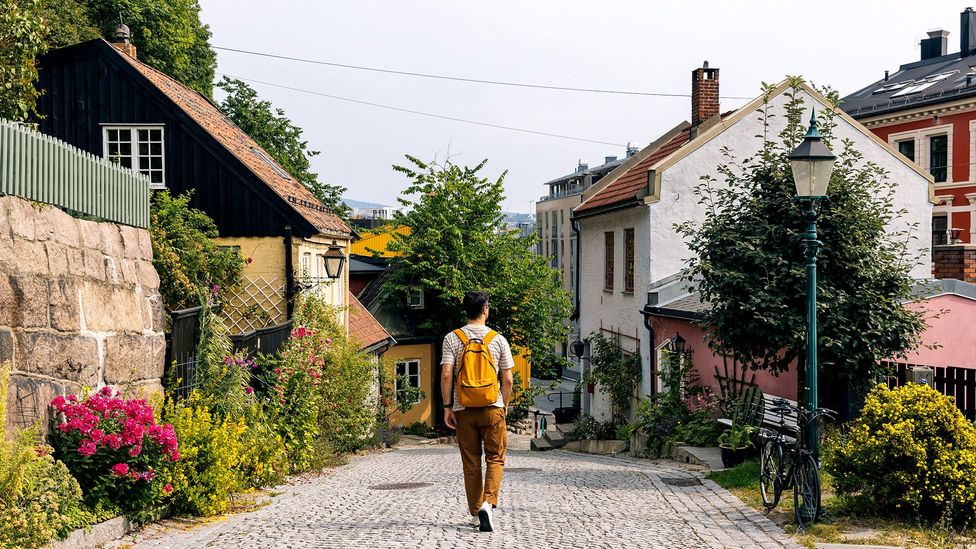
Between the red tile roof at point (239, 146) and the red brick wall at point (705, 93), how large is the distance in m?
9.65

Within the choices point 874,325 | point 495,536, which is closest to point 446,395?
point 495,536

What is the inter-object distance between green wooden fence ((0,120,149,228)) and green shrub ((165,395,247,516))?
226cm

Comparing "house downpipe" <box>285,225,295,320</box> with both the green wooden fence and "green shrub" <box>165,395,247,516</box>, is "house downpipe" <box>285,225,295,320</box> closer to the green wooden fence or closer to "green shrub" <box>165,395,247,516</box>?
the green wooden fence

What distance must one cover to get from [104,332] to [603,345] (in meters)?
18.1

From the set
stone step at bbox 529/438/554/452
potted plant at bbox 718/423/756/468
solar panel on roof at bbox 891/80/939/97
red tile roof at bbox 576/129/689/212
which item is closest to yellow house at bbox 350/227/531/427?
stone step at bbox 529/438/554/452

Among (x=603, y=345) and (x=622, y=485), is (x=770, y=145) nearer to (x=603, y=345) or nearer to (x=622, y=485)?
(x=622, y=485)

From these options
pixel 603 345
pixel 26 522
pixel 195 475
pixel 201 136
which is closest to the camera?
pixel 26 522

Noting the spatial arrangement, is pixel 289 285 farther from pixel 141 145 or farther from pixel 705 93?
pixel 705 93

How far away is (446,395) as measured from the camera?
333 inches

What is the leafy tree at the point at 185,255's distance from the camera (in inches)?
593

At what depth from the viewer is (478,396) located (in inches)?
329

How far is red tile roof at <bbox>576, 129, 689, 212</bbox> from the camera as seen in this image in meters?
25.1

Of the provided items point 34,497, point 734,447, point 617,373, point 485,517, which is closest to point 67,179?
point 34,497

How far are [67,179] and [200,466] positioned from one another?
301 centimetres
